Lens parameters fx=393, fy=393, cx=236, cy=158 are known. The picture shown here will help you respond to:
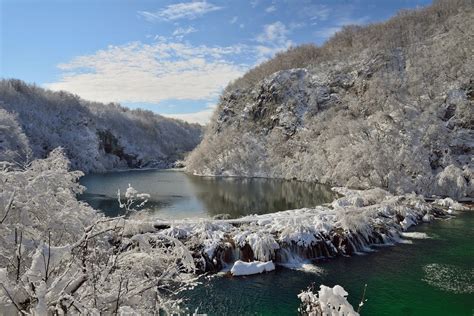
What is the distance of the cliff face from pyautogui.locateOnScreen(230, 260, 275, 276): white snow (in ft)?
115

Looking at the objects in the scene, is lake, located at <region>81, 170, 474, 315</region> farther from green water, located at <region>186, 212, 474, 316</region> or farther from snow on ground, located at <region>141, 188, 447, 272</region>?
snow on ground, located at <region>141, 188, 447, 272</region>

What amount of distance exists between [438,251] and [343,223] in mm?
6797

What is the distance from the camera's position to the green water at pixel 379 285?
749 inches

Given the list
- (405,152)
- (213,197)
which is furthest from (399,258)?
(405,152)

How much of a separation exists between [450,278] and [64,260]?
75.0 feet

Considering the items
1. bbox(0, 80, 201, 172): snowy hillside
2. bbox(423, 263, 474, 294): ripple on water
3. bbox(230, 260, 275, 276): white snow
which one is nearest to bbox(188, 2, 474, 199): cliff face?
bbox(423, 263, 474, 294): ripple on water

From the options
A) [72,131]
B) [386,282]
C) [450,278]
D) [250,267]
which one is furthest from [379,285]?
[72,131]

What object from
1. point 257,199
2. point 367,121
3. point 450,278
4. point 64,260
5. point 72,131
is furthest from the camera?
point 72,131

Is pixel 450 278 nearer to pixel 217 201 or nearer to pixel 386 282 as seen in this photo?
pixel 386 282

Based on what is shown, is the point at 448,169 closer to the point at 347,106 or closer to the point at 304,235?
the point at 304,235

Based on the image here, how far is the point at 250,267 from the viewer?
24219mm

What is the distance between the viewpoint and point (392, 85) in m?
85.0

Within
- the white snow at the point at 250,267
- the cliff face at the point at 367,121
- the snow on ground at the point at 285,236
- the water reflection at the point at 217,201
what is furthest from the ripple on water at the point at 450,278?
the cliff face at the point at 367,121

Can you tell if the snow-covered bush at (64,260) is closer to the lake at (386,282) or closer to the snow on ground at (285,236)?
the lake at (386,282)
